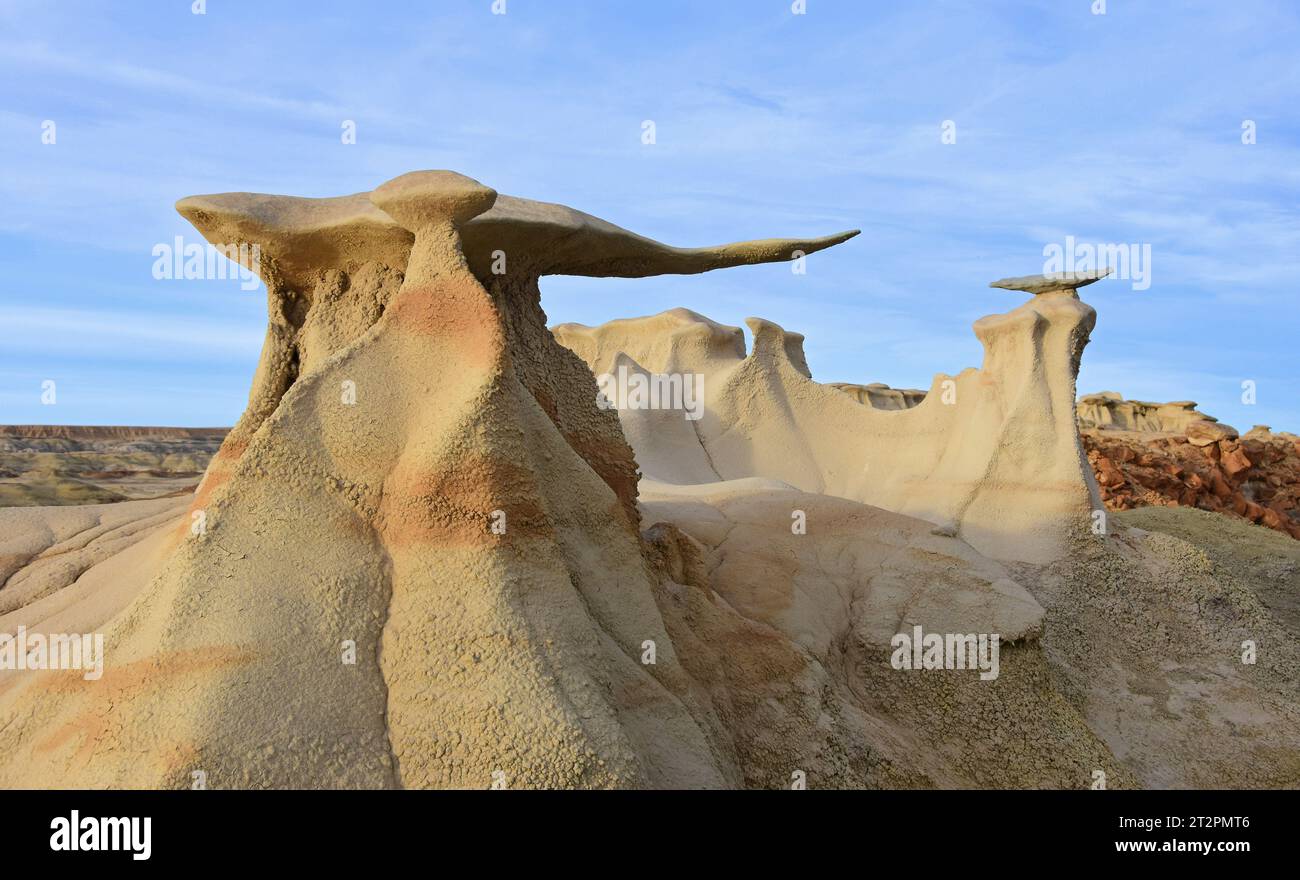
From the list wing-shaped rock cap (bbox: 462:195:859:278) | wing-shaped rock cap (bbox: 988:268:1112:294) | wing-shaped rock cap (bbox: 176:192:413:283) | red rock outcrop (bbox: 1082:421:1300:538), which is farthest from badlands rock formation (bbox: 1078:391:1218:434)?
wing-shaped rock cap (bbox: 176:192:413:283)

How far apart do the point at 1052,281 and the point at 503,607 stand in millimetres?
7657

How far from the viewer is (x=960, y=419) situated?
10.3 meters

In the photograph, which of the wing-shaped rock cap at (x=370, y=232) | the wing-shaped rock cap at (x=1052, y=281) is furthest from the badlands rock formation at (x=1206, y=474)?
the wing-shaped rock cap at (x=370, y=232)

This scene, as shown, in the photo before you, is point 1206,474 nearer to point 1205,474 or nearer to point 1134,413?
point 1205,474

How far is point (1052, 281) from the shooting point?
9.49m

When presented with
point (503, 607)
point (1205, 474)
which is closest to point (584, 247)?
point (503, 607)

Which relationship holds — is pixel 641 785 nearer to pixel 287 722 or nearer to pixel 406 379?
pixel 287 722

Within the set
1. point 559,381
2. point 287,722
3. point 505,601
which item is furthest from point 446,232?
point 287,722

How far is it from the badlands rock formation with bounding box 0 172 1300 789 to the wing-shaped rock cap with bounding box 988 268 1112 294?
3.15 metres

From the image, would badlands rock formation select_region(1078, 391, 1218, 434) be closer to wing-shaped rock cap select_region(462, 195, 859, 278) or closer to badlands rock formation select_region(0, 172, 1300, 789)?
badlands rock formation select_region(0, 172, 1300, 789)

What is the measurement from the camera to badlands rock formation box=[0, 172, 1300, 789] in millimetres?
3074

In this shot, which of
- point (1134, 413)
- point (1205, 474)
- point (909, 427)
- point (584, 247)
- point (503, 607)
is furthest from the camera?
point (1134, 413)

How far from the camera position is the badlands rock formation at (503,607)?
3074 mm

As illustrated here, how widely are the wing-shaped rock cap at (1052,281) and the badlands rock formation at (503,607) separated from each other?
315cm
